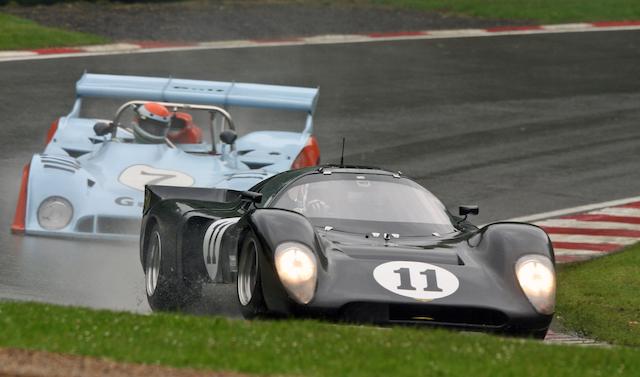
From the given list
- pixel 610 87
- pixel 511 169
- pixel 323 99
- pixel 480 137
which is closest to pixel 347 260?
pixel 511 169

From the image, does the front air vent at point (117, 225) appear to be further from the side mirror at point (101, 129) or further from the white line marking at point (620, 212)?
the white line marking at point (620, 212)

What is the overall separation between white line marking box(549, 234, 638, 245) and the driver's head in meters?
4.13

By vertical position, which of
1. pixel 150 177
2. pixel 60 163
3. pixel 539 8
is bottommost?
pixel 539 8

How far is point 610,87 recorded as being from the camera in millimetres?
23938

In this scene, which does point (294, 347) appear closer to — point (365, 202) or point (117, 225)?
point (365, 202)

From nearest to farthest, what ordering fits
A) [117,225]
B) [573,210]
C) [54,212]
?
[117,225]
[54,212]
[573,210]

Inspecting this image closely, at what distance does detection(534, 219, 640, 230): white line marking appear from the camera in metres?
15.1

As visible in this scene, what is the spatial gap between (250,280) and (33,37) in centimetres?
1624

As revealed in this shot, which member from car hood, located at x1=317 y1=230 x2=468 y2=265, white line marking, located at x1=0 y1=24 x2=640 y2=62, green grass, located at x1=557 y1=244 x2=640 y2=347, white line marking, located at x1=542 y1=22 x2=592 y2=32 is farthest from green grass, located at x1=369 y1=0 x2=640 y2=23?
car hood, located at x1=317 y1=230 x2=468 y2=265

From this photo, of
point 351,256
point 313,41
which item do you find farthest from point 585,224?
point 313,41

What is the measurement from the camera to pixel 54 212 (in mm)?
12680

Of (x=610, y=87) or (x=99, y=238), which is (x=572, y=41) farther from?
(x=99, y=238)

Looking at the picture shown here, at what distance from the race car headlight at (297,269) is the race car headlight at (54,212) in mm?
4677

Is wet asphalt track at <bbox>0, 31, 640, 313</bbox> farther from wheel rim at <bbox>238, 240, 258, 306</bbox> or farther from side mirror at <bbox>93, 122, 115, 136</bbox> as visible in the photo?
wheel rim at <bbox>238, 240, 258, 306</bbox>
